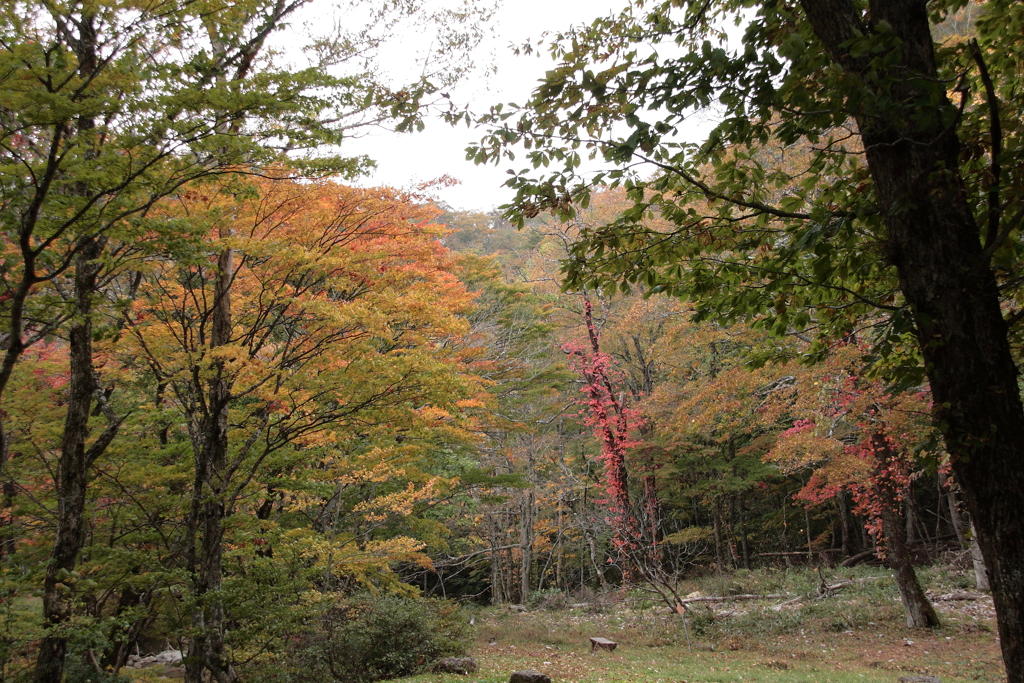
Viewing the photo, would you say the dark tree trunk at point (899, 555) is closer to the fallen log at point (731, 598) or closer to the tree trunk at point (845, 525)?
the fallen log at point (731, 598)

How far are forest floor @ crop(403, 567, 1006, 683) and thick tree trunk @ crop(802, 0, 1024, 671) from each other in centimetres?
657

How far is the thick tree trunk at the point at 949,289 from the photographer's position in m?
2.26

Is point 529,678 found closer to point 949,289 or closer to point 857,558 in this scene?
point 949,289

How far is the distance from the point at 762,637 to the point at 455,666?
6.08 meters

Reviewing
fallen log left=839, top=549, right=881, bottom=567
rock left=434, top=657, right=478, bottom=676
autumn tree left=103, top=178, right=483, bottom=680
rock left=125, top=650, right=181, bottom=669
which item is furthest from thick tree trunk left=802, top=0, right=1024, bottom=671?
fallen log left=839, top=549, right=881, bottom=567

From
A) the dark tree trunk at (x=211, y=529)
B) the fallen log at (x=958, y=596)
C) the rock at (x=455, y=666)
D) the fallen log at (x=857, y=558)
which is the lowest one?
the fallen log at (x=857, y=558)

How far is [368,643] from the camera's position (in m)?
9.03

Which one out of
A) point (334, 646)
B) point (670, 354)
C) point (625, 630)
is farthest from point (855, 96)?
point (670, 354)

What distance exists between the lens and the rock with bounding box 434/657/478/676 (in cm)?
877

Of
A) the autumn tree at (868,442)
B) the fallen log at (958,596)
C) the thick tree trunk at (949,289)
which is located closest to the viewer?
the thick tree trunk at (949,289)

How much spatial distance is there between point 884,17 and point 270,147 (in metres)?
4.45

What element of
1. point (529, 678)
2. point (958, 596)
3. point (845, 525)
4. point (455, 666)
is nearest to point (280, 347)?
point (455, 666)

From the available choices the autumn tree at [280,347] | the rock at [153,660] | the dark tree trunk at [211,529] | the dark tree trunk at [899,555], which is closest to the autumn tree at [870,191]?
the autumn tree at [280,347]

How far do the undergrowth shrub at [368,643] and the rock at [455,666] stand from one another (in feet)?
0.73
